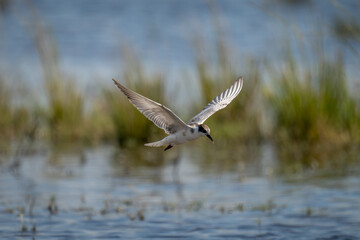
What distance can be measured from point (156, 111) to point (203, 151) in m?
5.92

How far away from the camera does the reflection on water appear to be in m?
6.51

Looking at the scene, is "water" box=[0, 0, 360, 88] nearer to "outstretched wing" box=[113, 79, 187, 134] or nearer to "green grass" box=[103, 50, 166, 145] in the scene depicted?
"green grass" box=[103, 50, 166, 145]

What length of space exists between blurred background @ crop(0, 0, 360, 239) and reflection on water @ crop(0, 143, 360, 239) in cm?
2

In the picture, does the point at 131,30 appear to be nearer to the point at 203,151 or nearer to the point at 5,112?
the point at 5,112

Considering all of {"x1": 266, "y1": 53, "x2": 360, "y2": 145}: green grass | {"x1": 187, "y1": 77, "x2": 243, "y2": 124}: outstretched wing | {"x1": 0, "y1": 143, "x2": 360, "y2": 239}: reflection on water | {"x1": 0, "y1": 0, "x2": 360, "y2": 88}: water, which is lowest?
{"x1": 0, "y1": 143, "x2": 360, "y2": 239}: reflection on water

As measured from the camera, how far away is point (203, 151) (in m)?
11.3

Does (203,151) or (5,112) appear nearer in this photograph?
(203,151)

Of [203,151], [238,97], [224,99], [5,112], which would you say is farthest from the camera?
[5,112]

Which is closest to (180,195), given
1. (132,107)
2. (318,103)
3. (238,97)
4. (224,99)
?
(224,99)

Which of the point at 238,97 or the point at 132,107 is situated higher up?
the point at 238,97

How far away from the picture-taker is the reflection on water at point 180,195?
651 centimetres

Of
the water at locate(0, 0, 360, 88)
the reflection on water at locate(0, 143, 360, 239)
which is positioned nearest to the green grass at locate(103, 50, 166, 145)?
the reflection on water at locate(0, 143, 360, 239)

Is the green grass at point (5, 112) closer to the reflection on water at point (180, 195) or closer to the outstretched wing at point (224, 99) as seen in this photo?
the reflection on water at point (180, 195)

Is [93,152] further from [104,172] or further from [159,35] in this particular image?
[159,35]
